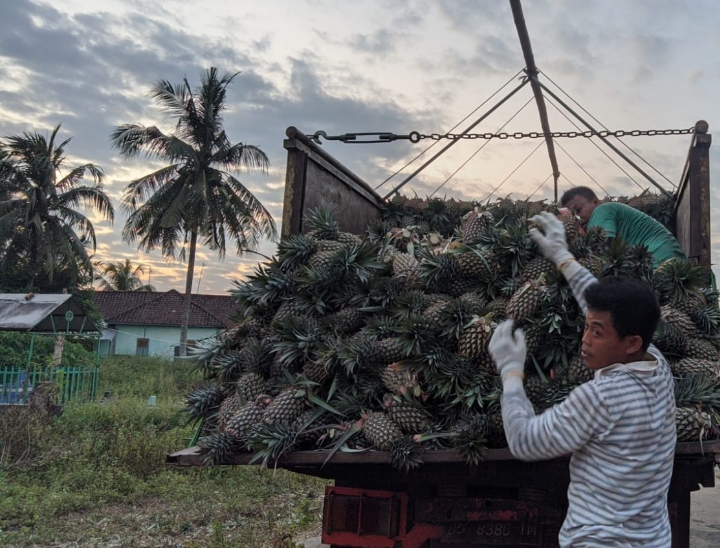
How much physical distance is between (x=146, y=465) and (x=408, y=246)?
600 cm

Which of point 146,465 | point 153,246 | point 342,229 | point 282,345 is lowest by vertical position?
point 146,465

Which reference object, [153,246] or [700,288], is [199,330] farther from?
[700,288]

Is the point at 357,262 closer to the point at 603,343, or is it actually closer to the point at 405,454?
the point at 405,454

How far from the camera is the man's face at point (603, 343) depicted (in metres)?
1.92

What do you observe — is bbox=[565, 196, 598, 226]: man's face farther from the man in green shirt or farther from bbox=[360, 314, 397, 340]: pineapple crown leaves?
bbox=[360, 314, 397, 340]: pineapple crown leaves

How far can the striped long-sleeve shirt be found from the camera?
6.05 ft

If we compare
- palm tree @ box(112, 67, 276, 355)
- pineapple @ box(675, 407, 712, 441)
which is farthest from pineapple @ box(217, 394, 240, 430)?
palm tree @ box(112, 67, 276, 355)

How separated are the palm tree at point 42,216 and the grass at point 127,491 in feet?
54.5

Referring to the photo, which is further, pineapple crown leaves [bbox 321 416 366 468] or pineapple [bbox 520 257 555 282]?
pineapple [bbox 520 257 555 282]

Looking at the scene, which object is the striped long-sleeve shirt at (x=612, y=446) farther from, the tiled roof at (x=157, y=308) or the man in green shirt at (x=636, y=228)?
the tiled roof at (x=157, y=308)

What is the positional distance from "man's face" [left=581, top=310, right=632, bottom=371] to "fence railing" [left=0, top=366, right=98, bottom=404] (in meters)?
10.7

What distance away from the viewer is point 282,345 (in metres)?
2.94

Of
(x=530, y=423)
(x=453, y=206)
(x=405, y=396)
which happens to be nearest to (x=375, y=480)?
(x=405, y=396)

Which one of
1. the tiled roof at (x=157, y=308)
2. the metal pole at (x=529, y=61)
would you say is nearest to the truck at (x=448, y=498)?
the metal pole at (x=529, y=61)
